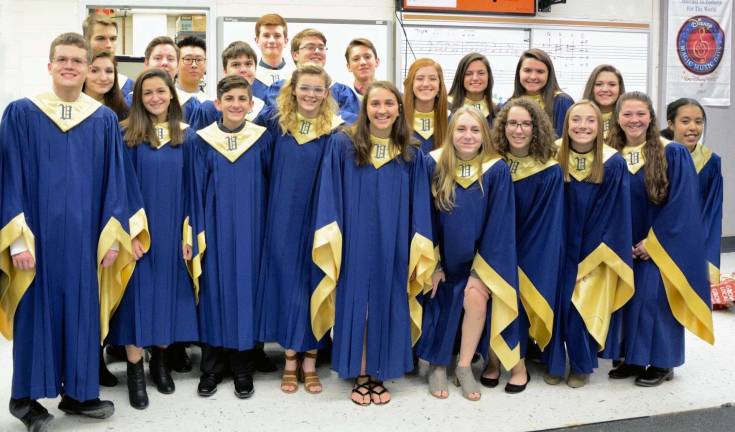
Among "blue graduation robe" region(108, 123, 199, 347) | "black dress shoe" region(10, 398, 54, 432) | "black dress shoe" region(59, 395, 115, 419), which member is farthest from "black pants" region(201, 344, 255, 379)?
→ "black dress shoe" region(10, 398, 54, 432)

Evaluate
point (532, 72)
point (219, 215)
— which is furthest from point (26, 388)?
point (532, 72)

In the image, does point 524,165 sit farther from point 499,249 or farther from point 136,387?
point 136,387

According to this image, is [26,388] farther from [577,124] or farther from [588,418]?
[577,124]

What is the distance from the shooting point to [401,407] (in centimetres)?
322

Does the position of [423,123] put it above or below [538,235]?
above

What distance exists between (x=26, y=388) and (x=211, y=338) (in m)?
0.83

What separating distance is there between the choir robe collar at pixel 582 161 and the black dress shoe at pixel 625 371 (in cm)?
106

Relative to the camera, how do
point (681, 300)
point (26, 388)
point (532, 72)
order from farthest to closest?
point (532, 72) < point (681, 300) < point (26, 388)

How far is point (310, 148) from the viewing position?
336 centimetres

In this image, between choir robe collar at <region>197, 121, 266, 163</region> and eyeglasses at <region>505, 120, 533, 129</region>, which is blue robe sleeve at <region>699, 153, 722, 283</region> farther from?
choir robe collar at <region>197, 121, 266, 163</region>

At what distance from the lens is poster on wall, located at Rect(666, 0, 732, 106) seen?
680 cm

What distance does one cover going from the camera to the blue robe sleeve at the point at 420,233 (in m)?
3.26

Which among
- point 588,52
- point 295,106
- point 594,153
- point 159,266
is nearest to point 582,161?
point 594,153

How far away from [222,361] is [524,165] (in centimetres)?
180
